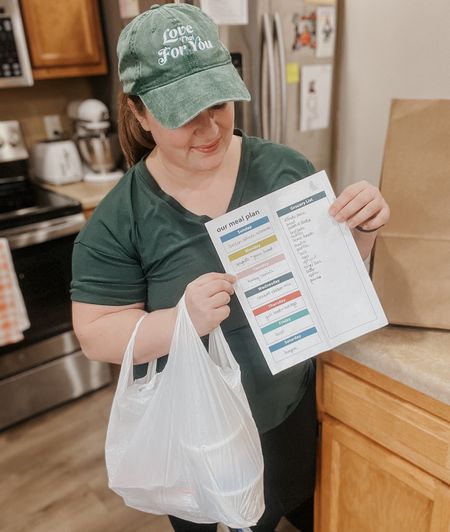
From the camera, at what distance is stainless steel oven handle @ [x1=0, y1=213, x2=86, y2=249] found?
1778mm

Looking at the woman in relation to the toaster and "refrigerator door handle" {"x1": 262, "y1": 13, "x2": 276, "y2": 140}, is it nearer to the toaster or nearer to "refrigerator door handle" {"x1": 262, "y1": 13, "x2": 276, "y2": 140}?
"refrigerator door handle" {"x1": 262, "y1": 13, "x2": 276, "y2": 140}

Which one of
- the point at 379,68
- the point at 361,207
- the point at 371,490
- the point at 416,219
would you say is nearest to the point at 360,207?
the point at 361,207

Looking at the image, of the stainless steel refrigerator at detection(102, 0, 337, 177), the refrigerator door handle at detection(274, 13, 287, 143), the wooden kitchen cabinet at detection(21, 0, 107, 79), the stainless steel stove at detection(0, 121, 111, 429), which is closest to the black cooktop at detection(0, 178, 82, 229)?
the stainless steel stove at detection(0, 121, 111, 429)

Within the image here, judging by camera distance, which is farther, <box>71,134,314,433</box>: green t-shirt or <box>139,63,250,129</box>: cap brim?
<box>71,134,314,433</box>: green t-shirt

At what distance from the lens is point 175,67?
27.9 inches

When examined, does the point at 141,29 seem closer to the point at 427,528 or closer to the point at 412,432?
the point at 412,432

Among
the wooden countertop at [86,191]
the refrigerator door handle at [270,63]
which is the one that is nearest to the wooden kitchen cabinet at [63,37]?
the wooden countertop at [86,191]

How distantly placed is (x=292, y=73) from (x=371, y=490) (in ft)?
5.31

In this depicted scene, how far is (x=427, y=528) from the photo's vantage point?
85 cm

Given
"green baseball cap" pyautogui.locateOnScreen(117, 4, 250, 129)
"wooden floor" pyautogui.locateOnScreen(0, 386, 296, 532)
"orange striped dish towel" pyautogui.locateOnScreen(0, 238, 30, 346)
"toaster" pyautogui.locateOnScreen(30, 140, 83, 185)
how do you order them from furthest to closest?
"toaster" pyautogui.locateOnScreen(30, 140, 83, 185), "orange striped dish towel" pyautogui.locateOnScreen(0, 238, 30, 346), "wooden floor" pyautogui.locateOnScreen(0, 386, 296, 532), "green baseball cap" pyautogui.locateOnScreen(117, 4, 250, 129)

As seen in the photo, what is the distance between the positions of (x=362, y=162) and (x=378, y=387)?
1435mm

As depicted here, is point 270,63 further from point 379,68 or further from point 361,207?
point 361,207

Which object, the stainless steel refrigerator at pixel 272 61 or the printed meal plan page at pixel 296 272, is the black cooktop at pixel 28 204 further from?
the printed meal plan page at pixel 296 272

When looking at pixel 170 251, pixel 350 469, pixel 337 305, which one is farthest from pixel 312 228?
pixel 350 469
